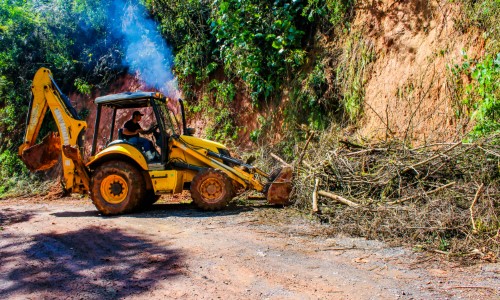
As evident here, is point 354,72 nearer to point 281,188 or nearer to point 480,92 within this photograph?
point 480,92

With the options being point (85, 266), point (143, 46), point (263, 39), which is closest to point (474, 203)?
point (85, 266)

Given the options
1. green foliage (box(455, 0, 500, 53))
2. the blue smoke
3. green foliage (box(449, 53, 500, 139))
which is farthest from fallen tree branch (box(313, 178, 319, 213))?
the blue smoke

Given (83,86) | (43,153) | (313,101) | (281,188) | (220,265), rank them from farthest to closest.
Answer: (83,86) < (313,101) < (43,153) < (281,188) < (220,265)

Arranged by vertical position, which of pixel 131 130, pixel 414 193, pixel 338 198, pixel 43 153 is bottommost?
pixel 338 198

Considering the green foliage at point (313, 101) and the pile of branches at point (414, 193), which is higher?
the green foliage at point (313, 101)

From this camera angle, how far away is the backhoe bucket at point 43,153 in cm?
916

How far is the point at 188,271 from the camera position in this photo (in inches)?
187

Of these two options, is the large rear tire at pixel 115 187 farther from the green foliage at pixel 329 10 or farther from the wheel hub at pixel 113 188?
the green foliage at pixel 329 10

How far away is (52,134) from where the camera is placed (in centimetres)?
942

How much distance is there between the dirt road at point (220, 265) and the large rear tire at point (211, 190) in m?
0.77

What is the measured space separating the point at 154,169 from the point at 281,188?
97.1 inches

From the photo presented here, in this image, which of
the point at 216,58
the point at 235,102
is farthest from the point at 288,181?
the point at 216,58

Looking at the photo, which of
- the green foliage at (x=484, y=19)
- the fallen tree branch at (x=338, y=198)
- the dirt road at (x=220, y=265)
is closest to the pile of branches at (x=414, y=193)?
the fallen tree branch at (x=338, y=198)

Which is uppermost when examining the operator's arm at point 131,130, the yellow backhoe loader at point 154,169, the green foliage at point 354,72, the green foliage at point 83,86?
the green foliage at point 83,86
